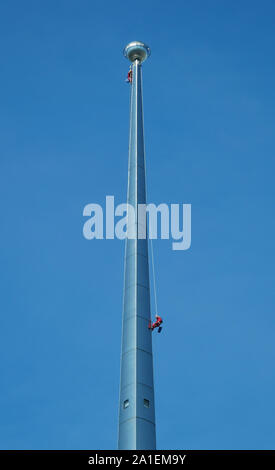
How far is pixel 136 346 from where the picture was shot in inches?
1901

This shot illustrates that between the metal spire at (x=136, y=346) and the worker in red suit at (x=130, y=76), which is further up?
the worker in red suit at (x=130, y=76)

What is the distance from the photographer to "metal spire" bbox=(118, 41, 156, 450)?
144 feet

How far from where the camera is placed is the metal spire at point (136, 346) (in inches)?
1730

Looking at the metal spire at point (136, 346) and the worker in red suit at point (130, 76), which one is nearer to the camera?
the metal spire at point (136, 346)

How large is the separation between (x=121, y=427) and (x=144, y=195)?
2143cm

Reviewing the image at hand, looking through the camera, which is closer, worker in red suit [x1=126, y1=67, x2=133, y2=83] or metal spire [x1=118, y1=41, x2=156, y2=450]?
metal spire [x1=118, y1=41, x2=156, y2=450]

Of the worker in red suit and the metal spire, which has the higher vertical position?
the worker in red suit

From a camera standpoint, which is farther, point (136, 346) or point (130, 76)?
point (130, 76)

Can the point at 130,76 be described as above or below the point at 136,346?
above
